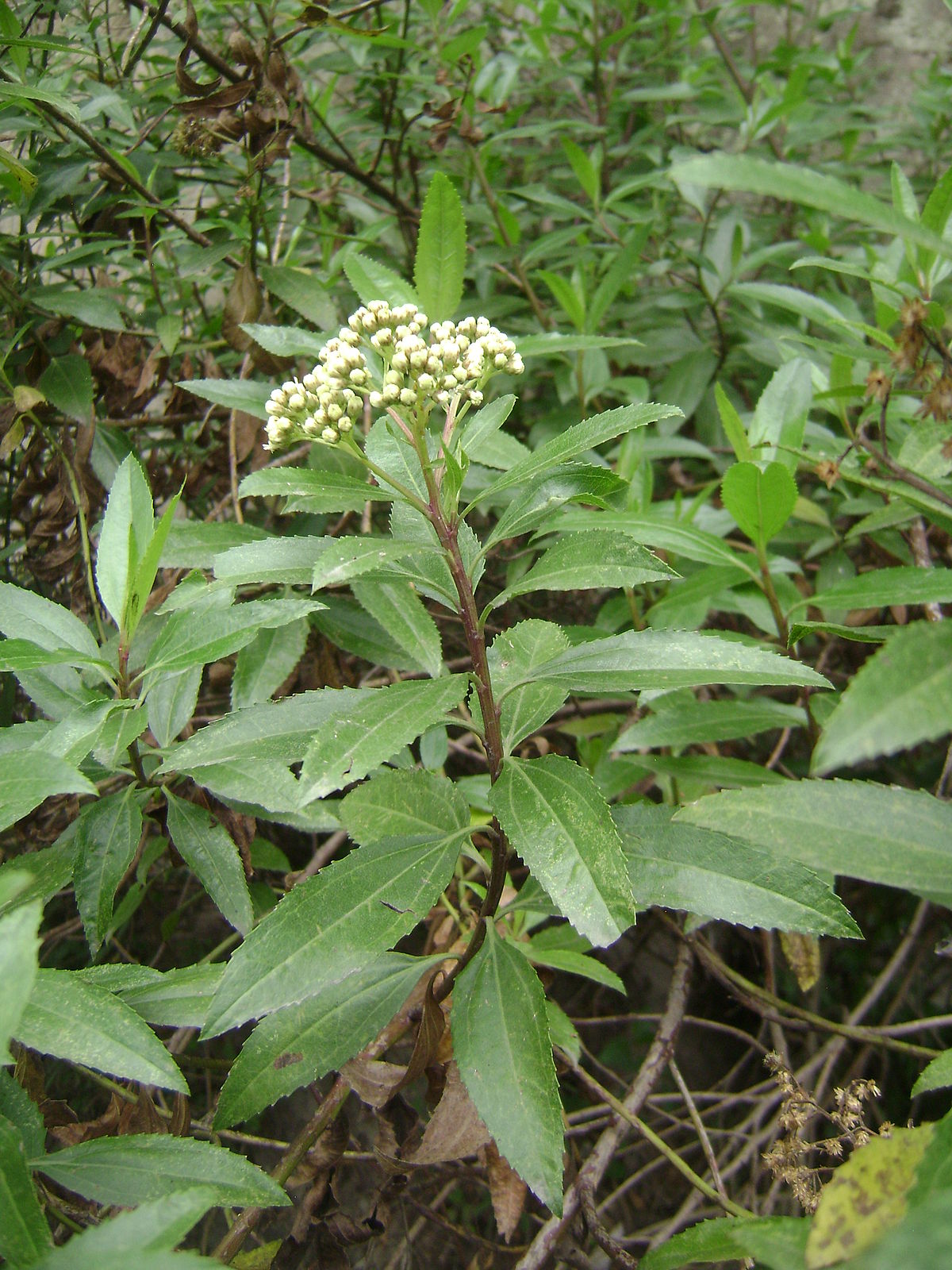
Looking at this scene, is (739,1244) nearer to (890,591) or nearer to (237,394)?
(890,591)

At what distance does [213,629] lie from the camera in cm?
123

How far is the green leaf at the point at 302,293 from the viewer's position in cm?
198

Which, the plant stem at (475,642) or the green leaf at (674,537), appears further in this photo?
the green leaf at (674,537)

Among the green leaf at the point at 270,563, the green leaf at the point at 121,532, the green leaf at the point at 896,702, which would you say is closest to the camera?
the green leaf at the point at 896,702

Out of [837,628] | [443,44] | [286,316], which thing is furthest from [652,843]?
[443,44]

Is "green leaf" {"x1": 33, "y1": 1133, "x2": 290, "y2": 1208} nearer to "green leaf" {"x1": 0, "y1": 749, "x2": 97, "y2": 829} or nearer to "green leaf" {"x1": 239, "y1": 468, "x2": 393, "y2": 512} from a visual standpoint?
"green leaf" {"x1": 0, "y1": 749, "x2": 97, "y2": 829}

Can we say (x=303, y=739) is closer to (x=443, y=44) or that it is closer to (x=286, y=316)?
(x=286, y=316)

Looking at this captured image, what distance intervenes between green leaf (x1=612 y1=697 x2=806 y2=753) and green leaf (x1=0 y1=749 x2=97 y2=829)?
0.91 meters

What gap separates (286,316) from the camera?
2328mm

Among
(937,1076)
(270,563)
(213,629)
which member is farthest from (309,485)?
(937,1076)

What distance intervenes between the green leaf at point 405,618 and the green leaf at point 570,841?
331 mm

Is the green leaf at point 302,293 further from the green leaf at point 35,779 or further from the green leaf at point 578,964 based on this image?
the green leaf at point 578,964

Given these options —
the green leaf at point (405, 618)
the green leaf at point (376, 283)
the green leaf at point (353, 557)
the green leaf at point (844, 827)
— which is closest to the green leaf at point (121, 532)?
the green leaf at point (405, 618)

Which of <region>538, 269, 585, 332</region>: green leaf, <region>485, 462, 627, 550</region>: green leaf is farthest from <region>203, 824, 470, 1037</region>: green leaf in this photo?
<region>538, 269, 585, 332</region>: green leaf
